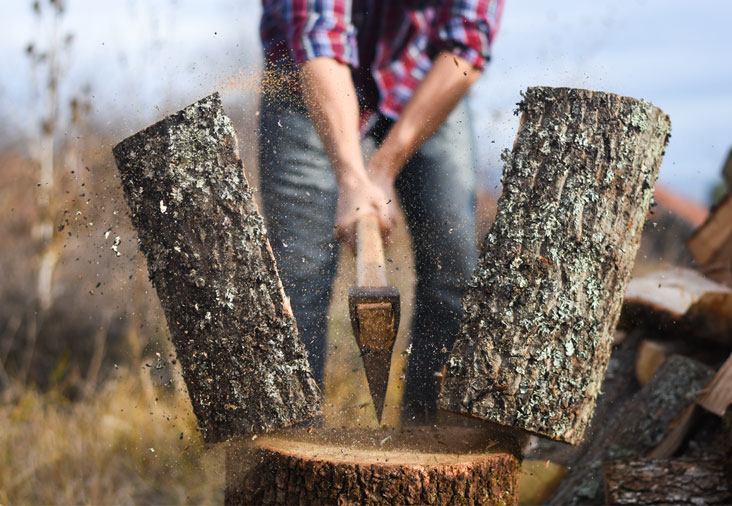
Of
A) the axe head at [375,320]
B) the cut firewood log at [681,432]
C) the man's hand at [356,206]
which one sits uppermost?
the man's hand at [356,206]

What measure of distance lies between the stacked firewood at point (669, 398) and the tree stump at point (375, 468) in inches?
18.4

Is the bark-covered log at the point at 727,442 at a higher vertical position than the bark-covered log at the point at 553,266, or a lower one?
lower

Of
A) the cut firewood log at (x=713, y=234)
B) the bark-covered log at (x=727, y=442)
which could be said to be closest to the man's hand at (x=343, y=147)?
the bark-covered log at (x=727, y=442)

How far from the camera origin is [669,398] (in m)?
1.91

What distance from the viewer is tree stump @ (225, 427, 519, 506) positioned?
1207mm

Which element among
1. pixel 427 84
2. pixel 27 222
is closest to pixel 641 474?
pixel 427 84

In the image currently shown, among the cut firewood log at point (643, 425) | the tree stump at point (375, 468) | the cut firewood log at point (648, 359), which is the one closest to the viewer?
the tree stump at point (375, 468)

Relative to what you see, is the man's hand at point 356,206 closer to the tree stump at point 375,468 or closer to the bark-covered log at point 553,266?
the bark-covered log at point 553,266

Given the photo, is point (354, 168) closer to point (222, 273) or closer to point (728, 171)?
point (222, 273)

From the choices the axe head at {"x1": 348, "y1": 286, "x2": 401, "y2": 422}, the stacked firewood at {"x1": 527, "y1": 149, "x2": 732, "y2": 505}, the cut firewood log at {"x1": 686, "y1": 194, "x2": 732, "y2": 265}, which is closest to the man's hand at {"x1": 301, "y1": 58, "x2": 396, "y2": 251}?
the axe head at {"x1": 348, "y1": 286, "x2": 401, "y2": 422}

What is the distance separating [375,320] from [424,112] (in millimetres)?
514

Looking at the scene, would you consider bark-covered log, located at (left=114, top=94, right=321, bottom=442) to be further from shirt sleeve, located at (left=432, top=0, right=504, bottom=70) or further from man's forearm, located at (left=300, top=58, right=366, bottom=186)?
shirt sleeve, located at (left=432, top=0, right=504, bottom=70)

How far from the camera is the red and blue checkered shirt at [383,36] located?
145cm

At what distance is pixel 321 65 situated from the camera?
1.42 meters
